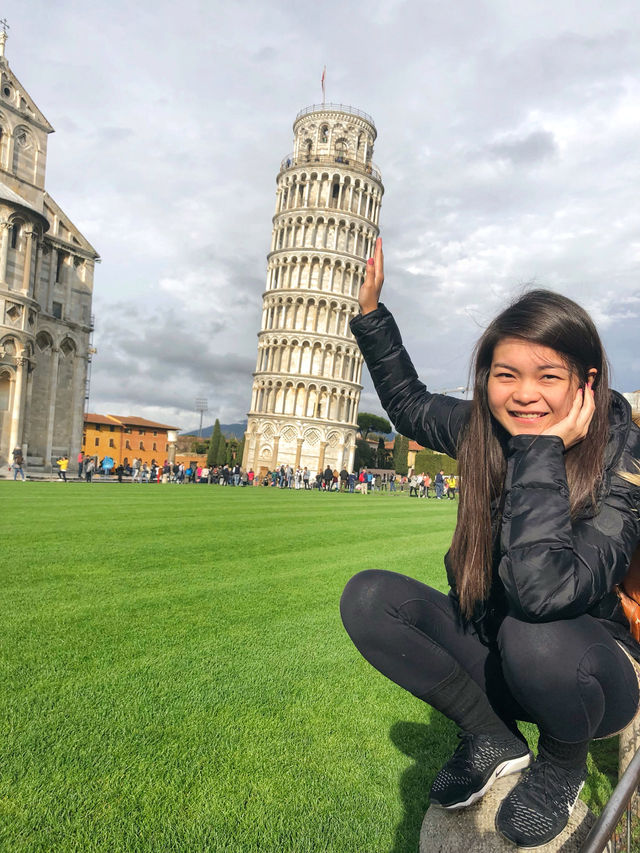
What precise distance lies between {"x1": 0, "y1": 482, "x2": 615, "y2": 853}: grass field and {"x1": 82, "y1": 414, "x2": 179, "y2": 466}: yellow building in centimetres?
6866

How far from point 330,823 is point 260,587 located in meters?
3.83

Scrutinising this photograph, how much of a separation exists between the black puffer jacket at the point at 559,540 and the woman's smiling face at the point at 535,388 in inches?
4.3

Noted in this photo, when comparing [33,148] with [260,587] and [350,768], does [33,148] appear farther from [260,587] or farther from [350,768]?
[350,768]

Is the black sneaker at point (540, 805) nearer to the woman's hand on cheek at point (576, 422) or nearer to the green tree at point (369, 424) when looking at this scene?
the woman's hand on cheek at point (576, 422)

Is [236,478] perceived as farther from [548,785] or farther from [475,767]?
[548,785]

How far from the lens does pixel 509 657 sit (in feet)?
5.85

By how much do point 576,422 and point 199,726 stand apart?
6.92 feet

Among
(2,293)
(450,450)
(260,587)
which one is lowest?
(260,587)

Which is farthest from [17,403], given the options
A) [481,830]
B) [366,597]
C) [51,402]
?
[481,830]

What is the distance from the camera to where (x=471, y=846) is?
181cm

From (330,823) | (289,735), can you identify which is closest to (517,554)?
(330,823)

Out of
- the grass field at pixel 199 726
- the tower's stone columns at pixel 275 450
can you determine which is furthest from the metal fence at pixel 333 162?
the grass field at pixel 199 726

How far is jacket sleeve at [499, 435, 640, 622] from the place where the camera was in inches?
67.4

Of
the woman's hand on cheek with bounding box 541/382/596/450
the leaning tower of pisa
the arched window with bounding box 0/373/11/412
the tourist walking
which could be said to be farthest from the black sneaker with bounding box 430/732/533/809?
the leaning tower of pisa
